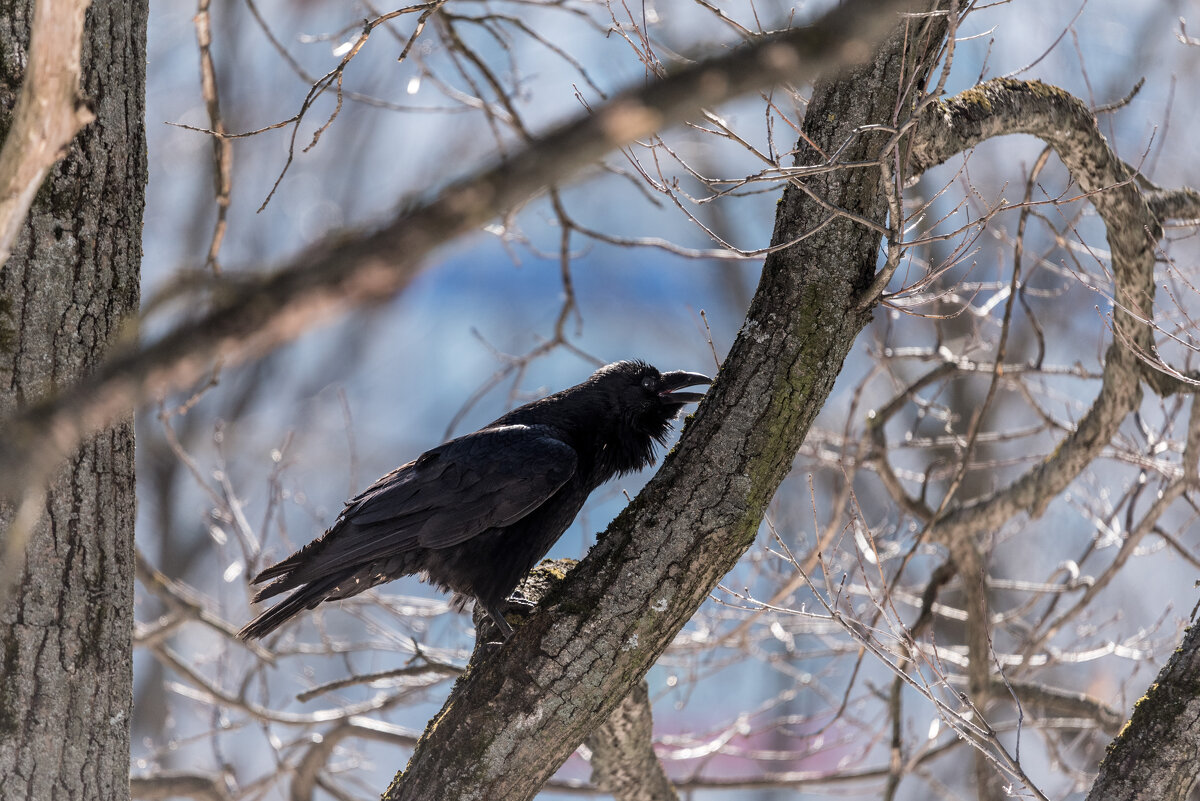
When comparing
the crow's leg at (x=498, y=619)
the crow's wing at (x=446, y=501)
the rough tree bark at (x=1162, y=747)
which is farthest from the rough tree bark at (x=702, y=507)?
the rough tree bark at (x=1162, y=747)

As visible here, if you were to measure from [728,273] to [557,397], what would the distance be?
8.80 meters

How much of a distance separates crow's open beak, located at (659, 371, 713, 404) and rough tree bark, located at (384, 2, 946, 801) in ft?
4.82

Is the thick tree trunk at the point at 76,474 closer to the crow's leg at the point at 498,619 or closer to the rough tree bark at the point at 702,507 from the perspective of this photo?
the rough tree bark at the point at 702,507

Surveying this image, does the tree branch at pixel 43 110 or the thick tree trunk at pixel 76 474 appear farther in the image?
the thick tree trunk at pixel 76 474

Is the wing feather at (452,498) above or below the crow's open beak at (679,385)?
below

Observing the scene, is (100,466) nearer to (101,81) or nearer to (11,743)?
(11,743)

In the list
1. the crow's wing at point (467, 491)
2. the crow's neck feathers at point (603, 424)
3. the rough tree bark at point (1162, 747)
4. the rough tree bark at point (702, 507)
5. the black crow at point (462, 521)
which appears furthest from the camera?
the crow's neck feathers at point (603, 424)

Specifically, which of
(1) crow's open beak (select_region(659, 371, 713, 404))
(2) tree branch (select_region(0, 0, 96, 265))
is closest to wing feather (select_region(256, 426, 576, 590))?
(1) crow's open beak (select_region(659, 371, 713, 404))

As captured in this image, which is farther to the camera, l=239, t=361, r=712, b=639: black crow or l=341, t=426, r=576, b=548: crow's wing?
l=341, t=426, r=576, b=548: crow's wing

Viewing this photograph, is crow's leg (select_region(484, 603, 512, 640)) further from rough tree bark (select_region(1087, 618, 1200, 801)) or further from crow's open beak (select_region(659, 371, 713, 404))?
rough tree bark (select_region(1087, 618, 1200, 801))

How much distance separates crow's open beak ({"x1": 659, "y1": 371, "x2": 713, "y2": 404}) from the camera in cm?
446

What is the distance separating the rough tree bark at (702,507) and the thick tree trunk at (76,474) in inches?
35.5

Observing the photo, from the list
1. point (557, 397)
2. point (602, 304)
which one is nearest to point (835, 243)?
point (557, 397)

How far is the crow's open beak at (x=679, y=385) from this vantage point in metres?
4.46
